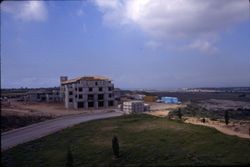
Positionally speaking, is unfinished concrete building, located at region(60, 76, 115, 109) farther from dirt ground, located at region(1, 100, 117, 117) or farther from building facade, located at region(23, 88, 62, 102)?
building facade, located at region(23, 88, 62, 102)

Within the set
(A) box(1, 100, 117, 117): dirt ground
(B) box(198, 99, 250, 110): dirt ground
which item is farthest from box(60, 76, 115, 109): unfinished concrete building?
(B) box(198, 99, 250, 110): dirt ground

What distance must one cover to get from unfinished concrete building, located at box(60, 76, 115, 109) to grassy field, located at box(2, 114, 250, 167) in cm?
2600

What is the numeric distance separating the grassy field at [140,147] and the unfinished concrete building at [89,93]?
85.3 ft

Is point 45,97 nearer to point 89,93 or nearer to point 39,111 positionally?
point 89,93

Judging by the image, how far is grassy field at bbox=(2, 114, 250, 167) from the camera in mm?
17891

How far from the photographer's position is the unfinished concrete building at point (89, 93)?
2250 inches

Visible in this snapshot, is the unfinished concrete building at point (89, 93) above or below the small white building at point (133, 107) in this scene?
above

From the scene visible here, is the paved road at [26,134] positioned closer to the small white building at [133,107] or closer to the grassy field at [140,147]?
the grassy field at [140,147]

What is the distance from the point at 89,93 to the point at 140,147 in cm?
3643

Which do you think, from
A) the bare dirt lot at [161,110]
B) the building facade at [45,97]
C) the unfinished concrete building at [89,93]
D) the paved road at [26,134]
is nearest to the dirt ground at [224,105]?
the bare dirt lot at [161,110]

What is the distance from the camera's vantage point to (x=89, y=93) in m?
57.7

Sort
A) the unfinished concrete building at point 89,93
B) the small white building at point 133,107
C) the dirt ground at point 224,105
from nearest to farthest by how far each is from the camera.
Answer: the small white building at point 133,107
the unfinished concrete building at point 89,93
the dirt ground at point 224,105

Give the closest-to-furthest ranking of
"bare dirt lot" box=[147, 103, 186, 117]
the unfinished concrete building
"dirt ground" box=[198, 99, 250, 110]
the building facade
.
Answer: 1. "bare dirt lot" box=[147, 103, 186, 117]
2. the unfinished concrete building
3. "dirt ground" box=[198, 99, 250, 110]
4. the building facade

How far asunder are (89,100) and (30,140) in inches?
1142
